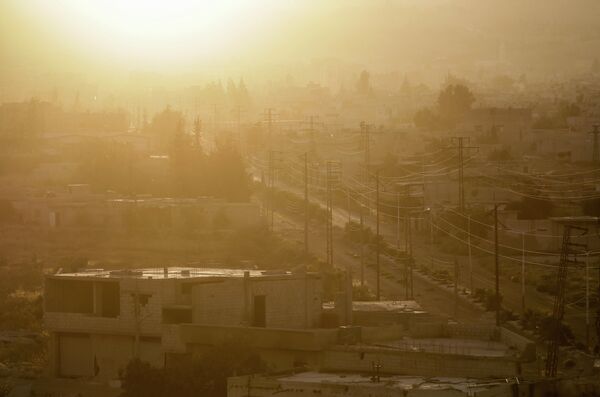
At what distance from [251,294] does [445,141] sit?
32.8 meters

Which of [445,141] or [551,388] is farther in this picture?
[445,141]

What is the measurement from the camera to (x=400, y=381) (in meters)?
18.1

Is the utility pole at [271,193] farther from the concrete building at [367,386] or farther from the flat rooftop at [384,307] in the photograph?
the concrete building at [367,386]

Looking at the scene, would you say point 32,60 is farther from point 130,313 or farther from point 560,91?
point 130,313

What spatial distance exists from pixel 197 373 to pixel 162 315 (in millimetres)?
2132

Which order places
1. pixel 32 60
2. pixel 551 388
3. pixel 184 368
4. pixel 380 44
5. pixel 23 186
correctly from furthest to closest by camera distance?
1. pixel 380 44
2. pixel 32 60
3. pixel 23 186
4. pixel 184 368
5. pixel 551 388

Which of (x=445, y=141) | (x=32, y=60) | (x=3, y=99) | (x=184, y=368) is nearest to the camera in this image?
(x=184, y=368)

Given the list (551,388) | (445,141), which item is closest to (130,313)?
(551,388)

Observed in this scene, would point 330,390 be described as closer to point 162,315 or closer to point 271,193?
point 162,315

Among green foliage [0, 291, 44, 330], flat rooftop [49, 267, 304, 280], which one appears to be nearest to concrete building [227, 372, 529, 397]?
flat rooftop [49, 267, 304, 280]

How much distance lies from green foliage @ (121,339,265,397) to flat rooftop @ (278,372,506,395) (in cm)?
80

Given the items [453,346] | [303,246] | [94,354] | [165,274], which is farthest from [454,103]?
[453,346]

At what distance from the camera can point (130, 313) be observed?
21.9 meters

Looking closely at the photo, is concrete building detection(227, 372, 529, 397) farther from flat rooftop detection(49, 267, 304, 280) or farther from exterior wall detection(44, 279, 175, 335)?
flat rooftop detection(49, 267, 304, 280)
